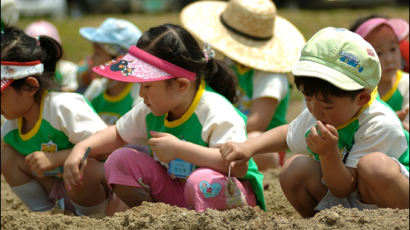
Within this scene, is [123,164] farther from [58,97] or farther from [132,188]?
[58,97]

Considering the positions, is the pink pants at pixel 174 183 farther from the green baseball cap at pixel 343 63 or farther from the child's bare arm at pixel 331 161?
the green baseball cap at pixel 343 63

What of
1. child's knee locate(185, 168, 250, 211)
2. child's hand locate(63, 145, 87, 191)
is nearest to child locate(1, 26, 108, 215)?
child's hand locate(63, 145, 87, 191)

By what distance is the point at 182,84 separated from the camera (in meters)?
2.86

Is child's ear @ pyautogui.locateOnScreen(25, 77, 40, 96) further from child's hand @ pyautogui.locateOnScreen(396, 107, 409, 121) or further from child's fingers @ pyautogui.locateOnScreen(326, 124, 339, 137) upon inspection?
child's hand @ pyautogui.locateOnScreen(396, 107, 409, 121)

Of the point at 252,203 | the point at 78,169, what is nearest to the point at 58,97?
the point at 78,169

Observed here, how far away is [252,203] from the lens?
9.14 ft

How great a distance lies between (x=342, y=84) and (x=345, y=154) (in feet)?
1.23

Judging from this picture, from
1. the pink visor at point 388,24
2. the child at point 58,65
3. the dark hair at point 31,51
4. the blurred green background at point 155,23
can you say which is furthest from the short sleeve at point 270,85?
the blurred green background at point 155,23

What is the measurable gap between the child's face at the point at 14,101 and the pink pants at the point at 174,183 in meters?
0.58

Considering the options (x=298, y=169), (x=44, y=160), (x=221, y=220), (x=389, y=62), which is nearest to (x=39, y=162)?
(x=44, y=160)

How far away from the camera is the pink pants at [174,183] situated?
105 inches

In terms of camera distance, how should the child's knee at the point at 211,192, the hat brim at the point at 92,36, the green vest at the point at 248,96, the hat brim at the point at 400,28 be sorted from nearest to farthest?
the child's knee at the point at 211,192 < the hat brim at the point at 400,28 < the green vest at the point at 248,96 < the hat brim at the point at 92,36

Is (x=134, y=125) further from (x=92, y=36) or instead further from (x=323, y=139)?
(x=92, y=36)

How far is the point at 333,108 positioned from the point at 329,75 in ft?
0.53
